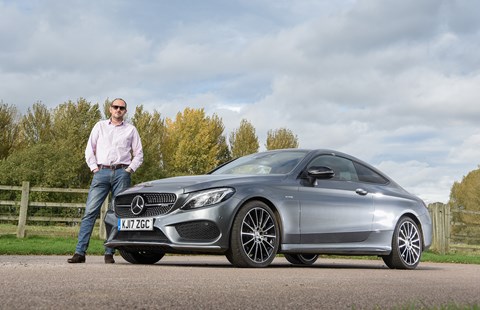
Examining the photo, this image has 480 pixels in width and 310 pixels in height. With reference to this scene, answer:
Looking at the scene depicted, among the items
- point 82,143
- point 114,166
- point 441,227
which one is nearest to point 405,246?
point 114,166

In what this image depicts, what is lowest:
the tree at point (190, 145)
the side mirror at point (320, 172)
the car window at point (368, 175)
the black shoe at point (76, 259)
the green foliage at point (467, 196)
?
the black shoe at point (76, 259)

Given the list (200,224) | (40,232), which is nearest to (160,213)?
(200,224)

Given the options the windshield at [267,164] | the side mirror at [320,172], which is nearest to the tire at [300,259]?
the windshield at [267,164]

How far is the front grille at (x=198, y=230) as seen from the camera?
6855mm

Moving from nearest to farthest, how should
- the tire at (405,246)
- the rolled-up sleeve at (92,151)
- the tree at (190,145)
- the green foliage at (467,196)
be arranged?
the rolled-up sleeve at (92,151)
the tire at (405,246)
the green foliage at (467,196)
the tree at (190,145)

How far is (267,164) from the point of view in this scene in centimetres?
808

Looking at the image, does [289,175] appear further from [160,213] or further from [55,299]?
[55,299]

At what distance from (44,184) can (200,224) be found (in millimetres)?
35644

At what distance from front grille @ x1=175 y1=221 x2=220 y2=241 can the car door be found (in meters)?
1.22

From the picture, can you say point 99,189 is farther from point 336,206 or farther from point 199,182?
point 336,206

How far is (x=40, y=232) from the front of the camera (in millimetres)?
18344

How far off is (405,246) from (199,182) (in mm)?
3232

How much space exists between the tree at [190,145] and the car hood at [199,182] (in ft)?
152

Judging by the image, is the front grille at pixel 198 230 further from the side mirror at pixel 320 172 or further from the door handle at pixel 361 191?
the door handle at pixel 361 191
